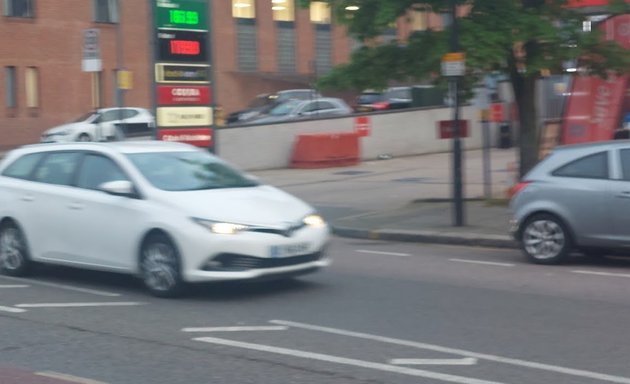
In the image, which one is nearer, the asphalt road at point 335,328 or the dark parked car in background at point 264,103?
the asphalt road at point 335,328

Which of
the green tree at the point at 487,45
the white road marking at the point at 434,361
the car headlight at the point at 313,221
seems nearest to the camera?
the white road marking at the point at 434,361

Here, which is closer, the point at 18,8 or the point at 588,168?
the point at 588,168

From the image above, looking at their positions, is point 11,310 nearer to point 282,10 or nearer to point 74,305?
point 74,305

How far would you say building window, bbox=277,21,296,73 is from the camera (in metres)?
53.6

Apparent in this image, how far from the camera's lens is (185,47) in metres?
22.2

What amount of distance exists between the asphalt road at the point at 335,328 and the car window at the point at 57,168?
1162mm

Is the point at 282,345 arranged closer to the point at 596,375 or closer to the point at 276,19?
the point at 596,375

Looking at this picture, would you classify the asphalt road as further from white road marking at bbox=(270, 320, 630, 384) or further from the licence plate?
the licence plate

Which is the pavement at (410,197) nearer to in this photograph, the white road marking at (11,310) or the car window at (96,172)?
the car window at (96,172)

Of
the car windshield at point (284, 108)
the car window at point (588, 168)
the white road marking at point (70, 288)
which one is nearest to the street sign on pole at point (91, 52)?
the white road marking at point (70, 288)

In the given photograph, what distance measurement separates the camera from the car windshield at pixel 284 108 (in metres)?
37.2

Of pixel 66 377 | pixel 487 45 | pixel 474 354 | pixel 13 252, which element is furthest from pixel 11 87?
pixel 474 354

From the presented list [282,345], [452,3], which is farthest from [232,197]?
[452,3]

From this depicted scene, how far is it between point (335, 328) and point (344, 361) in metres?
1.29
